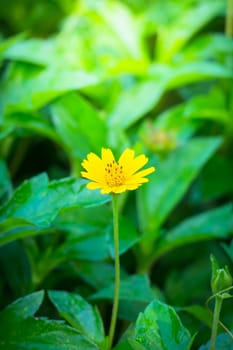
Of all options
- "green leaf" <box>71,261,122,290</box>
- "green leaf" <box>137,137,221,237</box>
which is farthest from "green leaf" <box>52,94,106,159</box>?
"green leaf" <box>71,261,122,290</box>

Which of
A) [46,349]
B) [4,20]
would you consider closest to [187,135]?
[46,349]

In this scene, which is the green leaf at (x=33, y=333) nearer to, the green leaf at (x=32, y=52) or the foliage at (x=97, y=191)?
the foliage at (x=97, y=191)

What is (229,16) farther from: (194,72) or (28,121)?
(28,121)

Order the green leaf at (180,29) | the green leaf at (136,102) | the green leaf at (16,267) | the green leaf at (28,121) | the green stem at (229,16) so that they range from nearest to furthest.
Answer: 1. the green leaf at (16,267)
2. the green leaf at (28,121)
3. the green leaf at (136,102)
4. the green leaf at (180,29)
5. the green stem at (229,16)

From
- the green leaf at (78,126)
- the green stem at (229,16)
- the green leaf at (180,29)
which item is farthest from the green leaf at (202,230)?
the green stem at (229,16)

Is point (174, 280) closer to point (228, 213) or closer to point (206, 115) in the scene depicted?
point (228, 213)

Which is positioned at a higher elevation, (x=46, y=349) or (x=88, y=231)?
(x=88, y=231)
